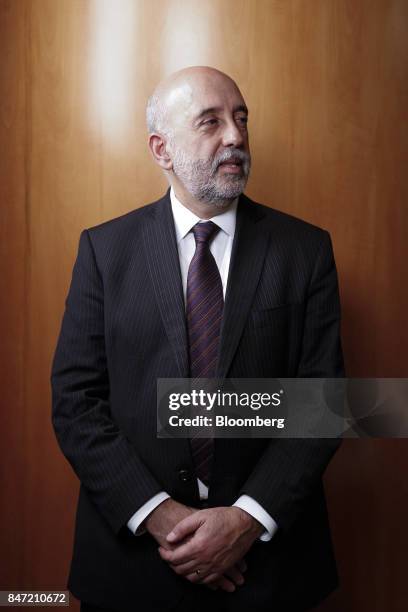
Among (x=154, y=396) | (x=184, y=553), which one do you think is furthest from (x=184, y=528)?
(x=154, y=396)

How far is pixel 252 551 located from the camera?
4.97 ft

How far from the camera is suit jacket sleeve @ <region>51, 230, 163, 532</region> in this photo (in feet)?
4.80

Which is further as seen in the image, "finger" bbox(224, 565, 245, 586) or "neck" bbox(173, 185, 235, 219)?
"neck" bbox(173, 185, 235, 219)

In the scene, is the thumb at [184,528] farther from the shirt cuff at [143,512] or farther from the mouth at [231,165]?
the mouth at [231,165]

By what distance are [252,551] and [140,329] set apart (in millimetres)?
552

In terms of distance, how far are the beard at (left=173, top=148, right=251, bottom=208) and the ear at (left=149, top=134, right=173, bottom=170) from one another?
6 cm

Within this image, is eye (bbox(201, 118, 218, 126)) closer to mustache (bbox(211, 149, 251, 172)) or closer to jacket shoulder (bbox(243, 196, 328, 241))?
mustache (bbox(211, 149, 251, 172))

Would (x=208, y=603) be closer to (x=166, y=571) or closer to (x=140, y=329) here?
(x=166, y=571)

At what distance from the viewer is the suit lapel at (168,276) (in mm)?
1502

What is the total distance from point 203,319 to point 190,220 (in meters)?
0.25

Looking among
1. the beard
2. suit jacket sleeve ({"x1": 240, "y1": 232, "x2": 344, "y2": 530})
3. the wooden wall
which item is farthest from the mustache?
the wooden wall

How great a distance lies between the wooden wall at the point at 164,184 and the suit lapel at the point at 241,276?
0.42m

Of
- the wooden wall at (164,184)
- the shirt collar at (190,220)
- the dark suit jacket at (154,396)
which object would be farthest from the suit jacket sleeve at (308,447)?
the wooden wall at (164,184)

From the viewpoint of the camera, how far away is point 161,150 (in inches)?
65.5
